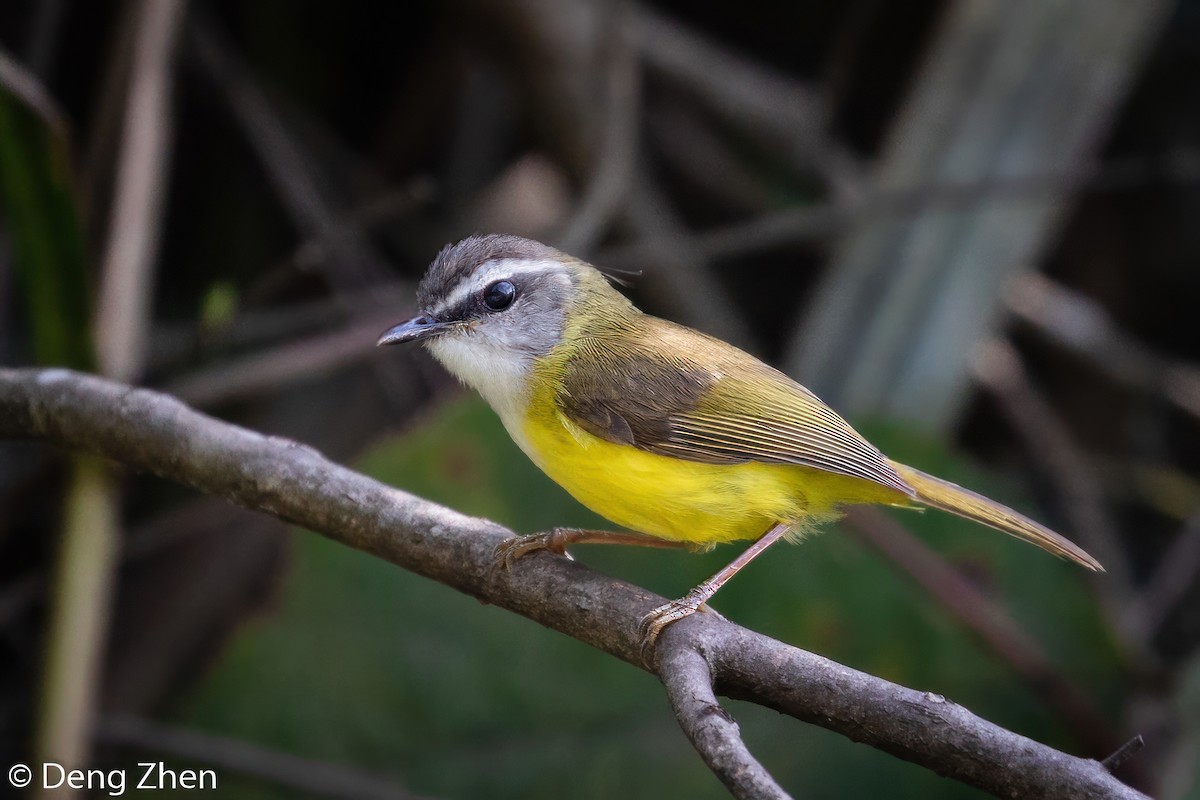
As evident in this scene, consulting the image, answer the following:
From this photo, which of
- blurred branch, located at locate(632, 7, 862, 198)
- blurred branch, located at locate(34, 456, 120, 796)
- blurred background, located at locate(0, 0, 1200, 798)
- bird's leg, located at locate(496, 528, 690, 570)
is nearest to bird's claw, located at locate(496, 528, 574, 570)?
bird's leg, located at locate(496, 528, 690, 570)

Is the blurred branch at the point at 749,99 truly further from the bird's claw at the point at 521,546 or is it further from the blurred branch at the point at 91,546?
the bird's claw at the point at 521,546

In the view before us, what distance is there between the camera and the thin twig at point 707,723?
1207 mm

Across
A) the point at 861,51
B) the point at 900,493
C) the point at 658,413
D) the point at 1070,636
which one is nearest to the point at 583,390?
the point at 658,413

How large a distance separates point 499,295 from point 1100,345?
2825mm

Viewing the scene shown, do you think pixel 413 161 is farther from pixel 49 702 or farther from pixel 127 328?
pixel 49 702

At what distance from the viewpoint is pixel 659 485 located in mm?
1939

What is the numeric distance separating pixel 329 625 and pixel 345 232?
1.38 metres

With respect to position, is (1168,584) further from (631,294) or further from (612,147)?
(612,147)

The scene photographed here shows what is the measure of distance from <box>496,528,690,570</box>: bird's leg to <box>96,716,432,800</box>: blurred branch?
105 cm

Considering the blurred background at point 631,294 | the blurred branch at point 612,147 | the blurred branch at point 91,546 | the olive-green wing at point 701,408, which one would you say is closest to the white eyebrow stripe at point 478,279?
the olive-green wing at point 701,408

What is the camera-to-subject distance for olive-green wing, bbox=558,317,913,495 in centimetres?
198

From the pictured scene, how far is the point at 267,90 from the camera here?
13.2ft

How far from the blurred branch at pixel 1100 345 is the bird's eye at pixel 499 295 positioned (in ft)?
7.98

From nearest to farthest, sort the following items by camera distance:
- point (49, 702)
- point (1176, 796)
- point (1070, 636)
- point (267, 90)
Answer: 1. point (49, 702)
2. point (1176, 796)
3. point (1070, 636)
4. point (267, 90)
